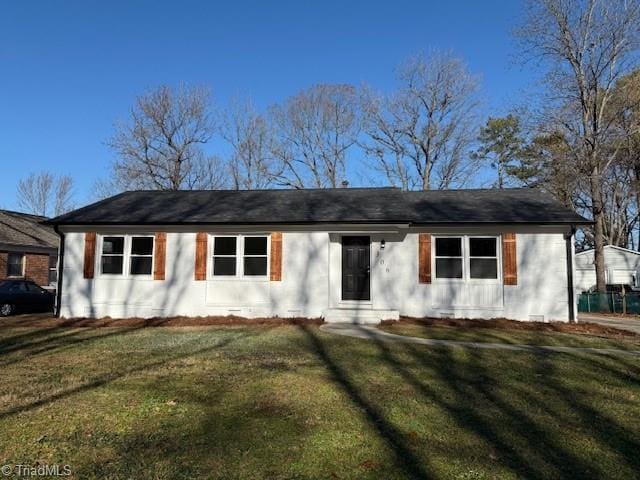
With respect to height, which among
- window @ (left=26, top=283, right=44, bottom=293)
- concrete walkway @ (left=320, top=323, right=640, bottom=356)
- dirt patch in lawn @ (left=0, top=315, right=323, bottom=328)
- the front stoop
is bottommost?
concrete walkway @ (left=320, top=323, right=640, bottom=356)

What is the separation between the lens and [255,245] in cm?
1325

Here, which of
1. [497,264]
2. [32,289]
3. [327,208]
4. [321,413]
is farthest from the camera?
[32,289]

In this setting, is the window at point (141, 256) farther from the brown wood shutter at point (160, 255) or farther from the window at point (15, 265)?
the window at point (15, 265)

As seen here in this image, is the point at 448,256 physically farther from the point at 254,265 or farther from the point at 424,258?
the point at 254,265

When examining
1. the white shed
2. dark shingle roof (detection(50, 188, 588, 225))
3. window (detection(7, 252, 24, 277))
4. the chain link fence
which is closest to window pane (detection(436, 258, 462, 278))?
dark shingle roof (detection(50, 188, 588, 225))

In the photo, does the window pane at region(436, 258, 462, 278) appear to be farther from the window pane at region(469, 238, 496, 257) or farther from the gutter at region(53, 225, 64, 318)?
the gutter at region(53, 225, 64, 318)

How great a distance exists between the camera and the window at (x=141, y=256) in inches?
527

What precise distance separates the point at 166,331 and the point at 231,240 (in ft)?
11.2

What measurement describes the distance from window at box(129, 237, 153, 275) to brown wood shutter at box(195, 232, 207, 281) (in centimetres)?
150

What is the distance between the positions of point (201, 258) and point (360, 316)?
16.3 ft

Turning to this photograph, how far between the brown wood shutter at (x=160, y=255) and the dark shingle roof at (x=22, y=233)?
11653mm

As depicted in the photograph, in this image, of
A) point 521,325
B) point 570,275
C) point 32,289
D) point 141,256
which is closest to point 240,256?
point 141,256

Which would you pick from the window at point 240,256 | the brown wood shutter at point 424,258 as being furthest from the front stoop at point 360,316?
the window at point 240,256

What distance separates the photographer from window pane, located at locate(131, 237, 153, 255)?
13445mm
